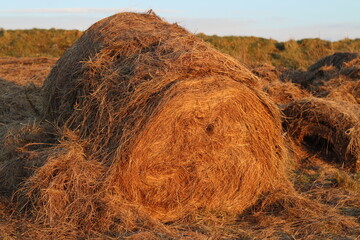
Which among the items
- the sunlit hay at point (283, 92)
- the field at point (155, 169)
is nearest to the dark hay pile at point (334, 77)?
the sunlit hay at point (283, 92)

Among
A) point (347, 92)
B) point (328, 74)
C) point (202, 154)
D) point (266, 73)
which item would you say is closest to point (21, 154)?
point (202, 154)

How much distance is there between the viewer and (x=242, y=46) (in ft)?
63.8

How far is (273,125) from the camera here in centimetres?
569

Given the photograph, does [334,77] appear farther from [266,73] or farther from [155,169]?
[155,169]

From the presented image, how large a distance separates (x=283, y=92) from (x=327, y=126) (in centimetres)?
226

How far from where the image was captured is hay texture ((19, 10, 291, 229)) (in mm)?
4633

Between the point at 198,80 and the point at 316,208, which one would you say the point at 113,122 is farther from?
the point at 316,208

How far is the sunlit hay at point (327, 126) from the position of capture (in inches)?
279

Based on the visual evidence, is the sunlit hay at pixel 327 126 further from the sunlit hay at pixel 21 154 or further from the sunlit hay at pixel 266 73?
Answer: the sunlit hay at pixel 21 154

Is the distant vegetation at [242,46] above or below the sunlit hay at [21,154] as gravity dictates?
above

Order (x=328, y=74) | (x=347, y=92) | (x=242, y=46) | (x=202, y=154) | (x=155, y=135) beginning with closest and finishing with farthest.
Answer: (x=155, y=135), (x=202, y=154), (x=347, y=92), (x=328, y=74), (x=242, y=46)

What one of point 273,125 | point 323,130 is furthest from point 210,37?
point 273,125

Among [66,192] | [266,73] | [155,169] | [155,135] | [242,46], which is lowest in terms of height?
[66,192]

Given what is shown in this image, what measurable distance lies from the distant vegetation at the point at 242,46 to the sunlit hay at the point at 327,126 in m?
9.51
